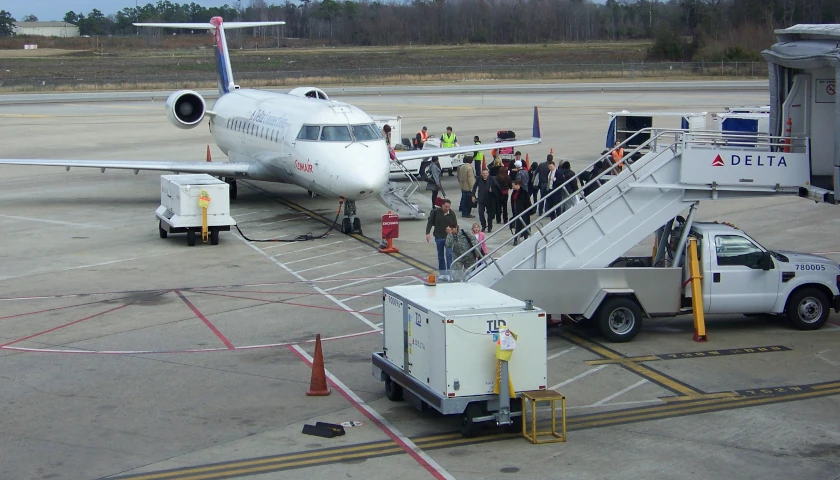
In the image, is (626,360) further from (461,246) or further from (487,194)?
(487,194)

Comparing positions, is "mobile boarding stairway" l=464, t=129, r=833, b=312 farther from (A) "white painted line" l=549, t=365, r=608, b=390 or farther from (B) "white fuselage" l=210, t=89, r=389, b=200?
(B) "white fuselage" l=210, t=89, r=389, b=200

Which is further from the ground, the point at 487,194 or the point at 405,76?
the point at 405,76

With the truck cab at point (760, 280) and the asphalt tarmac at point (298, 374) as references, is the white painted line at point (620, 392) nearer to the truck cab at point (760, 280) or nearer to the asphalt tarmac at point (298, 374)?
the asphalt tarmac at point (298, 374)

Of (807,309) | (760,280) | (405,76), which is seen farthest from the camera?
(405,76)

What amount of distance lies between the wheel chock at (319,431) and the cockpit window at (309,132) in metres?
15.6

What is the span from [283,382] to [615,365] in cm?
501

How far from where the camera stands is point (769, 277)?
17.2 metres

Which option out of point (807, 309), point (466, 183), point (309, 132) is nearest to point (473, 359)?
point (807, 309)

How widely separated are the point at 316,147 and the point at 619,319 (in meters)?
12.5

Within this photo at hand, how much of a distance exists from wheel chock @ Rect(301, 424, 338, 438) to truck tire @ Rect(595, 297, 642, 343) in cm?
577

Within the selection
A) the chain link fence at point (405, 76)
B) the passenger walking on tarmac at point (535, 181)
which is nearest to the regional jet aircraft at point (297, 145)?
the passenger walking on tarmac at point (535, 181)

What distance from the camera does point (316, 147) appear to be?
2722 centimetres

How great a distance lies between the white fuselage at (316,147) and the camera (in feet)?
86.0

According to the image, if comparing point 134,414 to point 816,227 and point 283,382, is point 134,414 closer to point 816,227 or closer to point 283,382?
point 283,382
